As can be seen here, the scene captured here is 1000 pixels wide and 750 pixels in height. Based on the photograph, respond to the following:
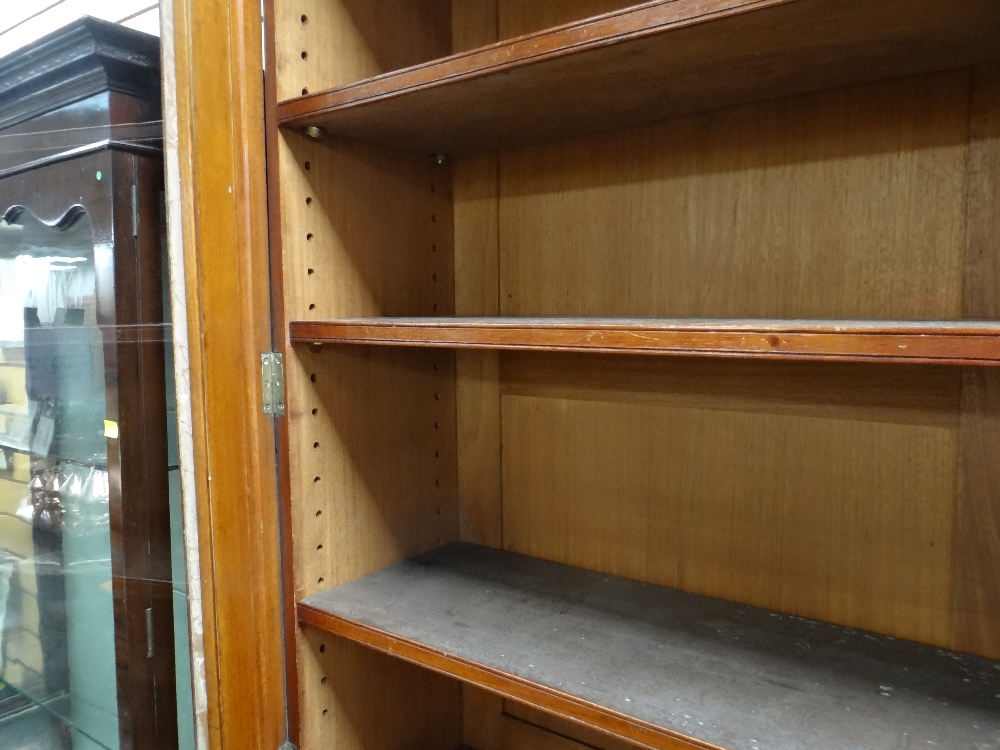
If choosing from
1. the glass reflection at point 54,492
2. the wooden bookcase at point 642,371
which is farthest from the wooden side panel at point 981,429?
the glass reflection at point 54,492

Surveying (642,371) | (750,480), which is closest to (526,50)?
(642,371)

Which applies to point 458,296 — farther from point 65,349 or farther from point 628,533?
point 65,349

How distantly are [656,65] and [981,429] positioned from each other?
0.56 meters

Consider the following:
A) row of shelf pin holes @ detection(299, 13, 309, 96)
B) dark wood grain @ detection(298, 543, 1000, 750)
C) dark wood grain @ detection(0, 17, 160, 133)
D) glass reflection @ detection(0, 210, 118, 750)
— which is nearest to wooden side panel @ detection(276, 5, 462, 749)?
row of shelf pin holes @ detection(299, 13, 309, 96)

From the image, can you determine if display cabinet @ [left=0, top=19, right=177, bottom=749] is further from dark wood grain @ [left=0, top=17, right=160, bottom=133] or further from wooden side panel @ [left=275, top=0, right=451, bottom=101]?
wooden side panel @ [left=275, top=0, right=451, bottom=101]

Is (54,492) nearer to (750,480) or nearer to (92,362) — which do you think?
(92,362)

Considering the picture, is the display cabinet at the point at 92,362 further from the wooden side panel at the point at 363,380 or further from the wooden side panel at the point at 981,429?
the wooden side panel at the point at 981,429

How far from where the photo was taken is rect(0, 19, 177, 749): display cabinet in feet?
3.64

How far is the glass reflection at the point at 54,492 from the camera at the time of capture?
1222mm

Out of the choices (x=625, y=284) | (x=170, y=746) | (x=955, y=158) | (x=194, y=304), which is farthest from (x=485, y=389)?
(x=170, y=746)

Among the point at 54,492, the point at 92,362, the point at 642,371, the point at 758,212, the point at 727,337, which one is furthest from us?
the point at 54,492

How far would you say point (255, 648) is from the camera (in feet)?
3.14

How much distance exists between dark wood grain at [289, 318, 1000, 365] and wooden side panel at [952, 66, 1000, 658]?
153mm

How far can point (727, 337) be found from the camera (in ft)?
2.08
